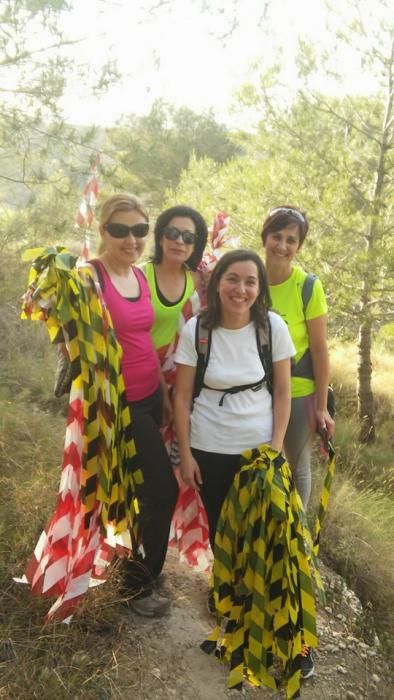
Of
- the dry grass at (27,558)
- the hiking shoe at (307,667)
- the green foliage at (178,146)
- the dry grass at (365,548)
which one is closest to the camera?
the dry grass at (27,558)

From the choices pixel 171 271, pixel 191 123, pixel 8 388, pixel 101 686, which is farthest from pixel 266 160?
pixel 191 123

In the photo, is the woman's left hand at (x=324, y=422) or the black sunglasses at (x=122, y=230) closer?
the black sunglasses at (x=122, y=230)

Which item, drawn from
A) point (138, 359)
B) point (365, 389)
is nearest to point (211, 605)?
point (138, 359)

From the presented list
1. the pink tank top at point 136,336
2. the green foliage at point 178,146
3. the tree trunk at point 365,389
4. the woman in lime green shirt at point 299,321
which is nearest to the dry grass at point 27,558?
the pink tank top at point 136,336

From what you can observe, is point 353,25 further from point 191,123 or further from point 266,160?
point 191,123

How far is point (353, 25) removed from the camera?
6289 mm

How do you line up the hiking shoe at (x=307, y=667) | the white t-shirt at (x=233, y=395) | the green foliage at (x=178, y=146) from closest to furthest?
the white t-shirt at (x=233, y=395) < the hiking shoe at (x=307, y=667) < the green foliage at (x=178, y=146)

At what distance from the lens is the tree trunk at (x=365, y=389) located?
7965 millimetres

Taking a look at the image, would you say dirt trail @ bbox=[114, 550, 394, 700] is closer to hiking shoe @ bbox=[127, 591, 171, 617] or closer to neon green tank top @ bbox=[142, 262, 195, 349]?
hiking shoe @ bbox=[127, 591, 171, 617]

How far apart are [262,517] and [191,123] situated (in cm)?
1999

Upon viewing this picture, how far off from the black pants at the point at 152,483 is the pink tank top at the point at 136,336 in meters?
0.08

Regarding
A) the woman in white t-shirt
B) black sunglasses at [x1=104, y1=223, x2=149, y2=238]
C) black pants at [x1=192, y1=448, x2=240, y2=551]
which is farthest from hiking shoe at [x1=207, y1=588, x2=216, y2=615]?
black sunglasses at [x1=104, y1=223, x2=149, y2=238]

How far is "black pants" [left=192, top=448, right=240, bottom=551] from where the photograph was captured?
2340mm

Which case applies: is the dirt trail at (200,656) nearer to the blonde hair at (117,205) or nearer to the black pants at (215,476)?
the black pants at (215,476)
